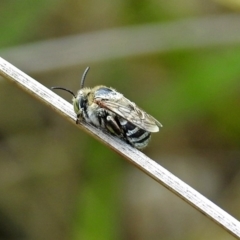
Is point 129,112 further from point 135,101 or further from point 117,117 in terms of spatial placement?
point 135,101

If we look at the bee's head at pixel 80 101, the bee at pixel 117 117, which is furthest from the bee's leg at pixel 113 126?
the bee's head at pixel 80 101

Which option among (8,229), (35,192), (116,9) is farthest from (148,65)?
(8,229)

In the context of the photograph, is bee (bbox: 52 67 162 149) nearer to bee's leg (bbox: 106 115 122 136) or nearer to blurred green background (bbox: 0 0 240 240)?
bee's leg (bbox: 106 115 122 136)

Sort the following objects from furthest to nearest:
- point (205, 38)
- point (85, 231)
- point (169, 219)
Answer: point (169, 219), point (205, 38), point (85, 231)

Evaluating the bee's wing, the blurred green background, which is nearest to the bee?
the bee's wing

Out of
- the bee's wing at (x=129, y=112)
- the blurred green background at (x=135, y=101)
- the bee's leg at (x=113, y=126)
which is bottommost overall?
the bee's leg at (x=113, y=126)

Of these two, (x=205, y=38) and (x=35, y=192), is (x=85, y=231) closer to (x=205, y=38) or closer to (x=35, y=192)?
(x=35, y=192)

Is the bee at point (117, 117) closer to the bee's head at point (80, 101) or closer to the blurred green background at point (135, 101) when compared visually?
the bee's head at point (80, 101)
